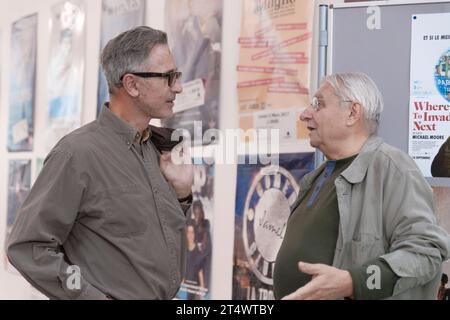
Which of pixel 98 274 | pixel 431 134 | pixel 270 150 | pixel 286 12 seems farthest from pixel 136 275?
pixel 286 12

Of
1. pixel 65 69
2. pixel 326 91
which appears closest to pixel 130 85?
pixel 326 91

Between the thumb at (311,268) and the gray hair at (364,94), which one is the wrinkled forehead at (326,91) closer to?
the gray hair at (364,94)

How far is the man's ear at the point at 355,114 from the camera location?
215 cm

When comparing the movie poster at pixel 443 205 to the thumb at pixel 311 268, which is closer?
the thumb at pixel 311 268

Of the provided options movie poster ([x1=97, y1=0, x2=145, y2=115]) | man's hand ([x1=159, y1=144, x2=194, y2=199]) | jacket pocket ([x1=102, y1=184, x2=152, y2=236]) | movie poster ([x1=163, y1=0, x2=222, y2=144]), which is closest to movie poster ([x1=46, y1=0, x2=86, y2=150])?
movie poster ([x1=97, y1=0, x2=145, y2=115])

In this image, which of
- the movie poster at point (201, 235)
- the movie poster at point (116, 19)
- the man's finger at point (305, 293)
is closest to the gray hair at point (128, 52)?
the man's finger at point (305, 293)

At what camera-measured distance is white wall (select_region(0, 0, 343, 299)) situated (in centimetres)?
338

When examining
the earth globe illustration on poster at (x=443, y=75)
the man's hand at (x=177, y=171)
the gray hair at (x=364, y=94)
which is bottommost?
the man's hand at (x=177, y=171)

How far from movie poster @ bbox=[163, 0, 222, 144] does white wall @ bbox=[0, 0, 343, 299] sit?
0.21 feet

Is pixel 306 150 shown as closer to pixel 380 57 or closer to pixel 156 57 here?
pixel 380 57

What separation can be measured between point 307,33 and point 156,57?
1029mm

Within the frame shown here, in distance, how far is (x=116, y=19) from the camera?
4.29m

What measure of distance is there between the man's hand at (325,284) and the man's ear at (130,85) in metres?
0.69

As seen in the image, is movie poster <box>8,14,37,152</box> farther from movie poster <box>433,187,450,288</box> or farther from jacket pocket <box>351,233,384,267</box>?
jacket pocket <box>351,233,384,267</box>
